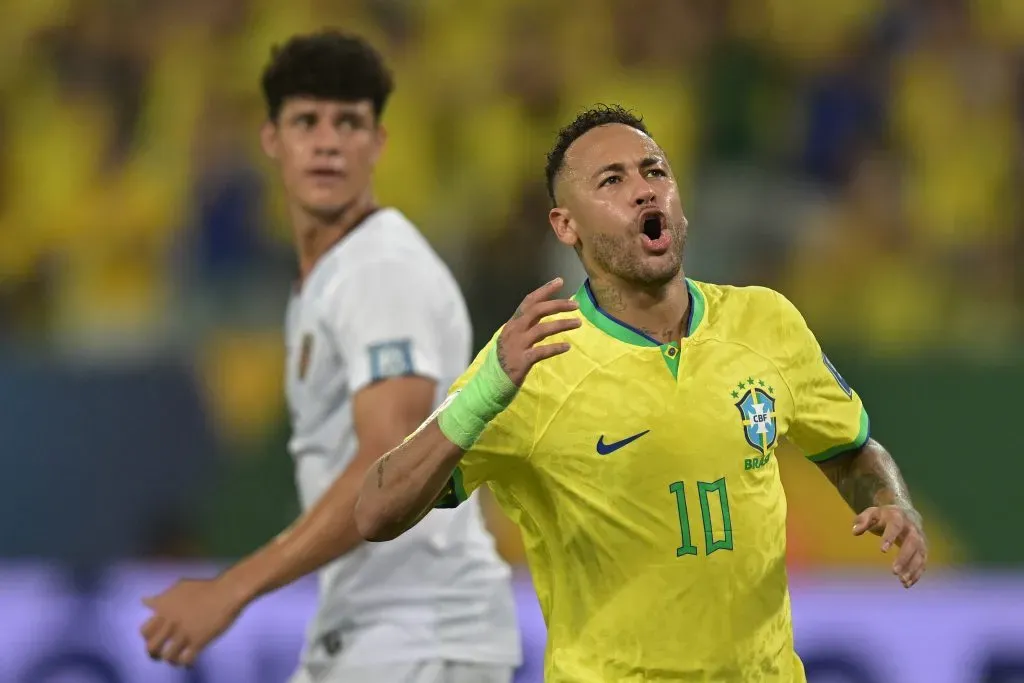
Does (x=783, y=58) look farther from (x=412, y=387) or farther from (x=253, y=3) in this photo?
(x=412, y=387)

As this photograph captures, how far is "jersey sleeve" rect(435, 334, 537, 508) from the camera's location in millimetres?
2947

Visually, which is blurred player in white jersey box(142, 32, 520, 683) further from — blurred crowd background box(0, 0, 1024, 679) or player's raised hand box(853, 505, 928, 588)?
blurred crowd background box(0, 0, 1024, 679)

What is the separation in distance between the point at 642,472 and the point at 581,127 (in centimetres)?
75

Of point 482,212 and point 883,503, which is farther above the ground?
point 883,503

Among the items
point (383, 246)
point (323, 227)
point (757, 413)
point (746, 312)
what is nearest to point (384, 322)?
point (383, 246)

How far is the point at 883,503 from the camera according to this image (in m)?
3.13

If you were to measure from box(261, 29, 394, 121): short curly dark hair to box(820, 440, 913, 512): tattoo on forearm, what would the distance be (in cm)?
183

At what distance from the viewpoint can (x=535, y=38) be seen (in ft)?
28.1

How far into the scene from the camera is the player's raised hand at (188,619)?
11.7 ft

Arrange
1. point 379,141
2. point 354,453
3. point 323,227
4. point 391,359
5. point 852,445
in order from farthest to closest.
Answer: point 379,141 → point 323,227 → point 354,453 → point 391,359 → point 852,445

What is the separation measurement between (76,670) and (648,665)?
11.2ft

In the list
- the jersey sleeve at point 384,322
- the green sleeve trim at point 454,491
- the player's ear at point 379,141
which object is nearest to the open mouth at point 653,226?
the green sleeve trim at point 454,491

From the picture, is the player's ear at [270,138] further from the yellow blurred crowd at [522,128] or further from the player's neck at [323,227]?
the yellow blurred crowd at [522,128]

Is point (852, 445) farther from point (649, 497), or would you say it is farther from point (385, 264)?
point (385, 264)
